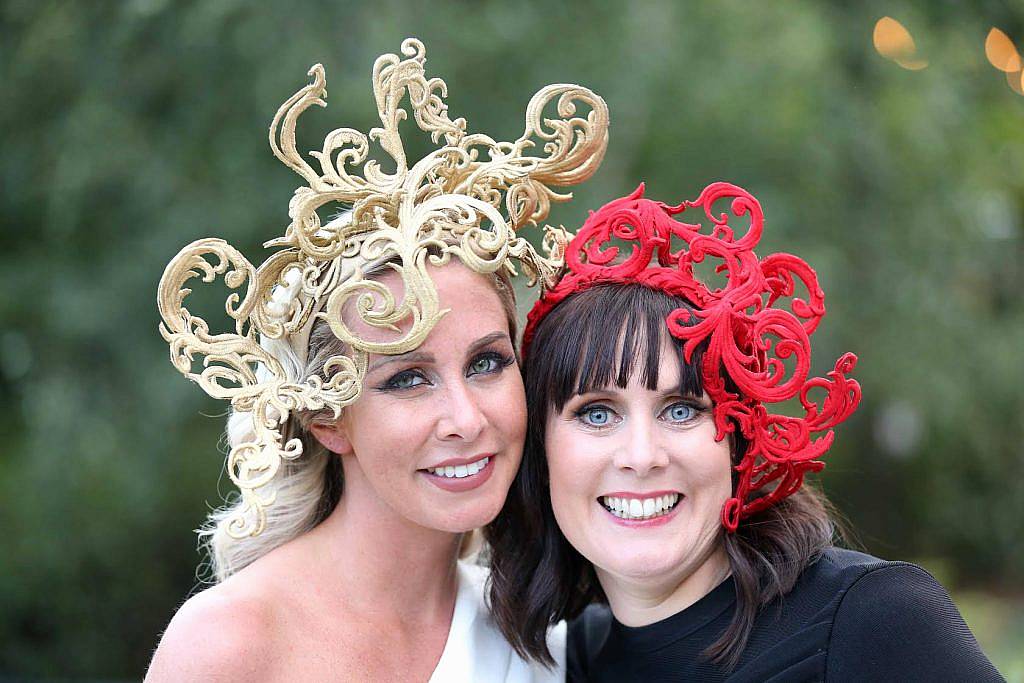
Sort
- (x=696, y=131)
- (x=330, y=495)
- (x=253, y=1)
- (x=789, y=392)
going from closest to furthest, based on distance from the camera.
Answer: (x=789, y=392)
(x=330, y=495)
(x=253, y=1)
(x=696, y=131)

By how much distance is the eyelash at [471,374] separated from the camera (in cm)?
312

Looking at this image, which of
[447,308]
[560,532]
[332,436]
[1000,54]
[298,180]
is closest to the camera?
[447,308]

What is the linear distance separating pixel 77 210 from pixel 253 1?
1706 millimetres

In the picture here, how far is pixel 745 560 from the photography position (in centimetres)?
317

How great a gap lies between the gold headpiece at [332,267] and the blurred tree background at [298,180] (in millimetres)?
2857

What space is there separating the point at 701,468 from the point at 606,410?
30 cm

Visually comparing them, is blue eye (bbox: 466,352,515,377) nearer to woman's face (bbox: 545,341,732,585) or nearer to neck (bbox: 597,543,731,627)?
woman's face (bbox: 545,341,732,585)

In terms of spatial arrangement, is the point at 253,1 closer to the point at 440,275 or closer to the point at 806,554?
the point at 440,275

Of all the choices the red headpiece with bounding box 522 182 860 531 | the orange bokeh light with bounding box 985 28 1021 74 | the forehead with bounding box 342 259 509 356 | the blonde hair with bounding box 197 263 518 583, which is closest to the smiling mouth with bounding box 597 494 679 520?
the red headpiece with bounding box 522 182 860 531

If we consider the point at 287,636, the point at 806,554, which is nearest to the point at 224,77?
the point at 287,636

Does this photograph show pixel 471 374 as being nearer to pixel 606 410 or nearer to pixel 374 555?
pixel 606 410

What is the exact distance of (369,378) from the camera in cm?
312

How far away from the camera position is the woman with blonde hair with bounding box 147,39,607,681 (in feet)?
10.0

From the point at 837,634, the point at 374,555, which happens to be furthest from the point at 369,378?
the point at 837,634
